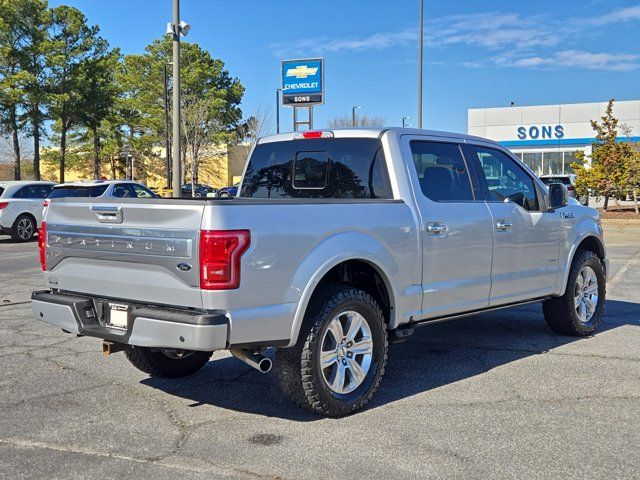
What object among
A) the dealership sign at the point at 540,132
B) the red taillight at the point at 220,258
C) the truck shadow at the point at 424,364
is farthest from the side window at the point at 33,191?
the dealership sign at the point at 540,132

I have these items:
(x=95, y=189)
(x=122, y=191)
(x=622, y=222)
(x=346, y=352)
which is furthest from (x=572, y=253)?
(x=622, y=222)

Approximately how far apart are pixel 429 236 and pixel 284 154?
1498 millimetres

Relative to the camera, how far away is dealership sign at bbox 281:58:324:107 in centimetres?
2794

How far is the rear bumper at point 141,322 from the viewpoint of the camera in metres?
3.80

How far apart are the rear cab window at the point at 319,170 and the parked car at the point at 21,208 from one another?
1415cm

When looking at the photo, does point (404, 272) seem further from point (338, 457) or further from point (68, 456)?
point (68, 456)

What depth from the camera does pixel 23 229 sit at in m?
18.5

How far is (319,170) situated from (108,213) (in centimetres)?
187

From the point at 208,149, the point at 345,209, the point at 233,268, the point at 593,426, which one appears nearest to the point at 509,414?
the point at 593,426

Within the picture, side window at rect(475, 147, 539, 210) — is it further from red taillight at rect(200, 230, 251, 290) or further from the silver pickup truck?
red taillight at rect(200, 230, 251, 290)

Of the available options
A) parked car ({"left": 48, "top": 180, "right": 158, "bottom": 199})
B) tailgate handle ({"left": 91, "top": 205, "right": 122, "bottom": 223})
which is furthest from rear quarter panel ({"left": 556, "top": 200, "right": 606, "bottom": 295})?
parked car ({"left": 48, "top": 180, "right": 158, "bottom": 199})

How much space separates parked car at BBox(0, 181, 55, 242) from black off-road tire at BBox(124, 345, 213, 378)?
568 inches

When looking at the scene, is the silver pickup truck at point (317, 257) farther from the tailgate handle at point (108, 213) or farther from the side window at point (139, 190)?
the side window at point (139, 190)

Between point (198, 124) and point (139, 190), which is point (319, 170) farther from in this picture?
point (198, 124)
